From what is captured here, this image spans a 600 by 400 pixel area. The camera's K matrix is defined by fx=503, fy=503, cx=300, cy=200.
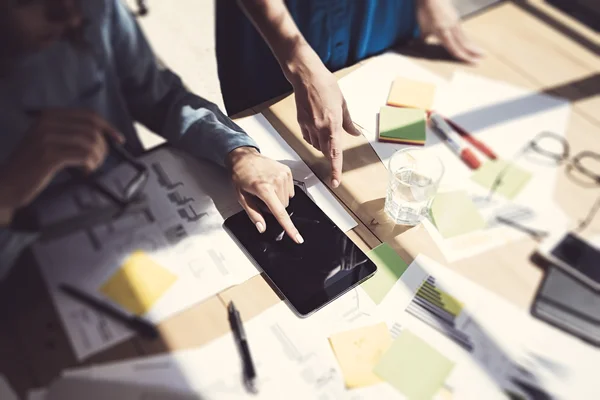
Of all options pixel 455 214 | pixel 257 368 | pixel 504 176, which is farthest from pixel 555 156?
pixel 257 368

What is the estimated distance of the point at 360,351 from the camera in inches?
22.6

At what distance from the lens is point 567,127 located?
83cm

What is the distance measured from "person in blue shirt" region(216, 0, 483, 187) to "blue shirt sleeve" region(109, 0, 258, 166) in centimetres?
9

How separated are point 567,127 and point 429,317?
44cm

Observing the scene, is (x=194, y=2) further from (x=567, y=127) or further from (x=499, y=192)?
(x=567, y=127)

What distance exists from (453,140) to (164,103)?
462mm

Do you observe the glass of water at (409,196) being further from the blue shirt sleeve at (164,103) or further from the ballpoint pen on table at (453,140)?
the blue shirt sleeve at (164,103)

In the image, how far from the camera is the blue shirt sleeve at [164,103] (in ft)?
1.42

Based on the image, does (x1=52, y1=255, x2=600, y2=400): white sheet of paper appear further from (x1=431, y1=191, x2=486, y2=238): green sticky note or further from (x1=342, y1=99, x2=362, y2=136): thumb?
(x1=342, y1=99, x2=362, y2=136): thumb

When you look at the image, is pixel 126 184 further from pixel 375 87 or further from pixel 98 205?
pixel 375 87

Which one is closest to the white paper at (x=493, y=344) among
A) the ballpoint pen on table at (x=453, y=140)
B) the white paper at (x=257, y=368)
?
the white paper at (x=257, y=368)

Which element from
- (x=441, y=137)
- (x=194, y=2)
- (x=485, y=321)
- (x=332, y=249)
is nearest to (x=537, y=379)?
(x=485, y=321)

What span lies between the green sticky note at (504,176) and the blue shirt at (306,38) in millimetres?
298

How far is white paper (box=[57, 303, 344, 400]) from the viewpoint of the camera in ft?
1.74
